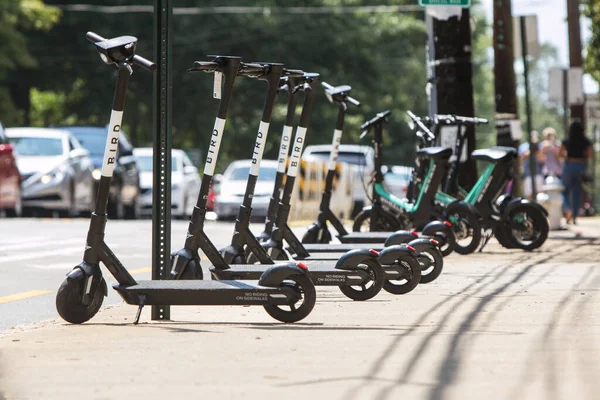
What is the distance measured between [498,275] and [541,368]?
5.92m

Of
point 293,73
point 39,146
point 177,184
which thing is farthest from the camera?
point 177,184

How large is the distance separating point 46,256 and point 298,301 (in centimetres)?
737

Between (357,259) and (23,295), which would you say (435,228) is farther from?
(357,259)

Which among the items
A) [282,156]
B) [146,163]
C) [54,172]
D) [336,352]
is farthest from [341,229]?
[146,163]

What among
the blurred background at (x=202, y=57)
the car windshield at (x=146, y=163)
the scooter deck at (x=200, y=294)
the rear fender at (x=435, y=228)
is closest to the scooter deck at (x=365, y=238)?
the rear fender at (x=435, y=228)

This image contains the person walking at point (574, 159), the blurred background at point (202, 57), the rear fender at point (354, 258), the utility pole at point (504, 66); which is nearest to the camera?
the rear fender at point (354, 258)

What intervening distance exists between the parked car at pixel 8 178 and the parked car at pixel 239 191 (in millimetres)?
7348

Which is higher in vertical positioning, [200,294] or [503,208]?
[503,208]

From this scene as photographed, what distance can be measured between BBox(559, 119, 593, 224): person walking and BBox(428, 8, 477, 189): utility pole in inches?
266

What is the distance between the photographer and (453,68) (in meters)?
18.0

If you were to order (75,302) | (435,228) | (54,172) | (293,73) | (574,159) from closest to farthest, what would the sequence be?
(75,302), (293,73), (435,228), (574,159), (54,172)

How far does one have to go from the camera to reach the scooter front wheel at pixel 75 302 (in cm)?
846

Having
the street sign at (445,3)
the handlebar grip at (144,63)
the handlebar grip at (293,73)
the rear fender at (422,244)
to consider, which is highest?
the street sign at (445,3)

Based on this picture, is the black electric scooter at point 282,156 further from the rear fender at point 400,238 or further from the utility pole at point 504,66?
the utility pole at point 504,66
